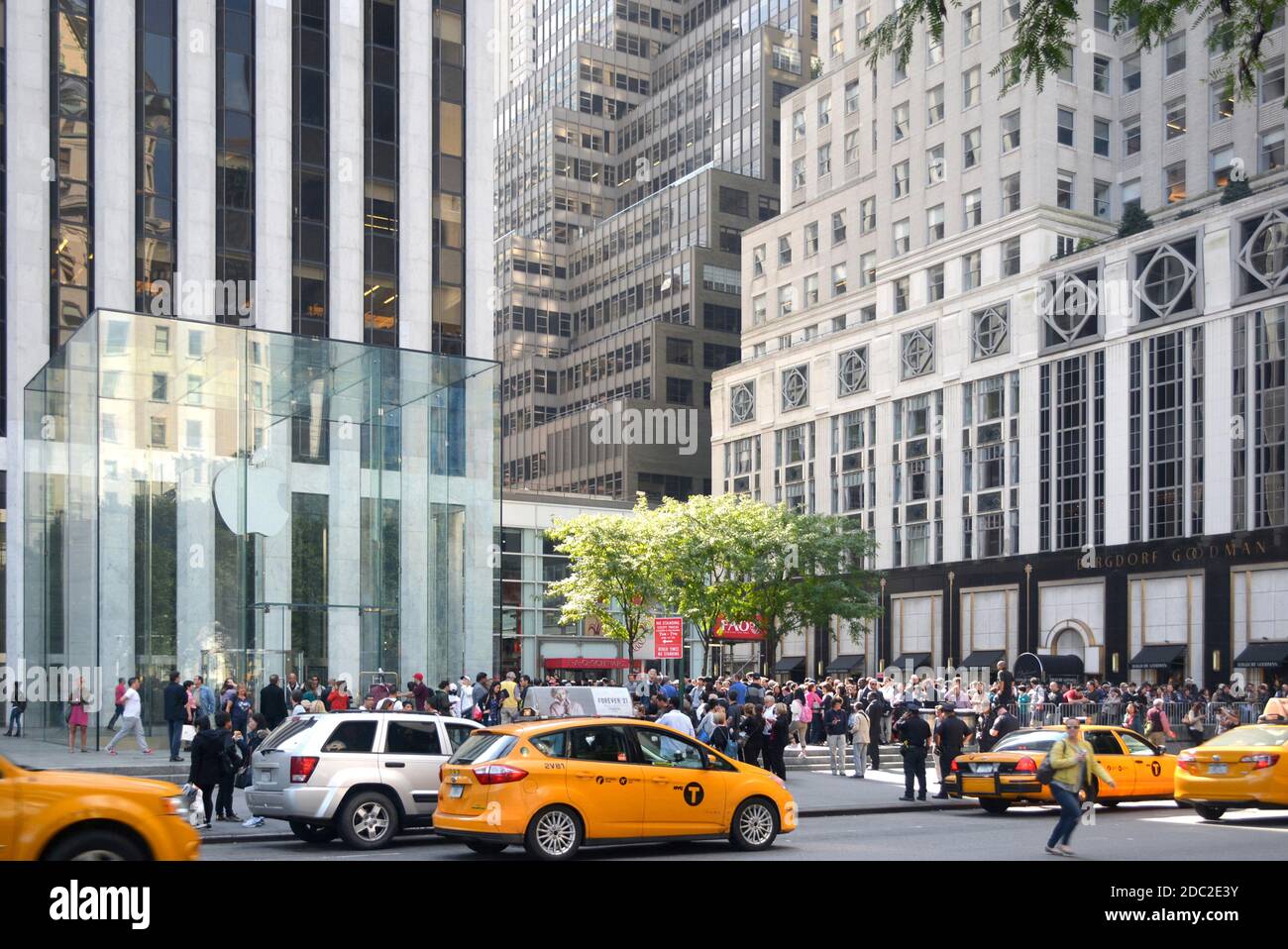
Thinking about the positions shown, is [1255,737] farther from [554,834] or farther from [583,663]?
[583,663]

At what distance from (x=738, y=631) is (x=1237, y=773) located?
122 ft

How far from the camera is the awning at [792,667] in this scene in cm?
8131

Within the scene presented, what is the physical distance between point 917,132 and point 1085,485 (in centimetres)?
2335

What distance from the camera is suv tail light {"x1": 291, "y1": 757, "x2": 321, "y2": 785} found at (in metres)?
16.9

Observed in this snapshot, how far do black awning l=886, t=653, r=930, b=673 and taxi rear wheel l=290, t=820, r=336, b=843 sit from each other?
5618cm

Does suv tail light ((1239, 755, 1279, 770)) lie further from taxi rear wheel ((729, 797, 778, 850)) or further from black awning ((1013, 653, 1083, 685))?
black awning ((1013, 653, 1083, 685))

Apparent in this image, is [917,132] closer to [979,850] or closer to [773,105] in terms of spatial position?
[773,105]

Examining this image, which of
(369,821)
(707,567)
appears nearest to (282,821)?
(369,821)

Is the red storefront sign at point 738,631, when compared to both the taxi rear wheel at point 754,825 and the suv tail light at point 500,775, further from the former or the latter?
the suv tail light at point 500,775

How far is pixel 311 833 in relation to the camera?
704 inches

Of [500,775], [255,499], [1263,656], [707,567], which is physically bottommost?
[1263,656]

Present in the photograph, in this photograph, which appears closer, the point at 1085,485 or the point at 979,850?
the point at 979,850

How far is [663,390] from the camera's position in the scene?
351ft
